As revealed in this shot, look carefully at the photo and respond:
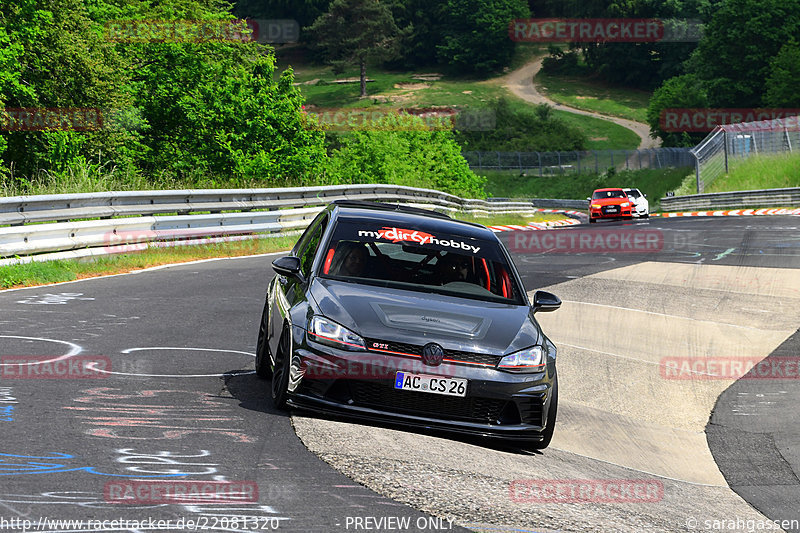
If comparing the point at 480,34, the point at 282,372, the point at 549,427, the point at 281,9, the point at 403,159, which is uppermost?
the point at 281,9

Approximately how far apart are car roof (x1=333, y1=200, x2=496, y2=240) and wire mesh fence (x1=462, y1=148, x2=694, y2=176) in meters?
68.3

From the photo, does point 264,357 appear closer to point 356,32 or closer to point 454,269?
point 454,269

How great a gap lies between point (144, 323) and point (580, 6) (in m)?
135

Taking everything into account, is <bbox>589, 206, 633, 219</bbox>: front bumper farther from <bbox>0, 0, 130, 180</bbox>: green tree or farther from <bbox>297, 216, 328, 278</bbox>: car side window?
<bbox>297, 216, 328, 278</bbox>: car side window

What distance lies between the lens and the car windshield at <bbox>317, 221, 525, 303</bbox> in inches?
321

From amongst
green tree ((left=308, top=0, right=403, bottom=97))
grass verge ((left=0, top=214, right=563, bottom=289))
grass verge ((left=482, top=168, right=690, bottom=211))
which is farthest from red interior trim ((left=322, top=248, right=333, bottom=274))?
green tree ((left=308, top=0, right=403, bottom=97))

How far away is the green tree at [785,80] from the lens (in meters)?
87.6

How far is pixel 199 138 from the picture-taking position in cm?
4053

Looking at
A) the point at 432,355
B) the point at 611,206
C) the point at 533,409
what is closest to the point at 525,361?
the point at 533,409

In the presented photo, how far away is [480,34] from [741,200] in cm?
9675

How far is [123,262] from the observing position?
56.3 feet

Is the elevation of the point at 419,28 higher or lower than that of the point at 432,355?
higher

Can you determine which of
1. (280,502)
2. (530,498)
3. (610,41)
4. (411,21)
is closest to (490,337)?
(530,498)

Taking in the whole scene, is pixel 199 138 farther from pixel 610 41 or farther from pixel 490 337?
pixel 610 41
